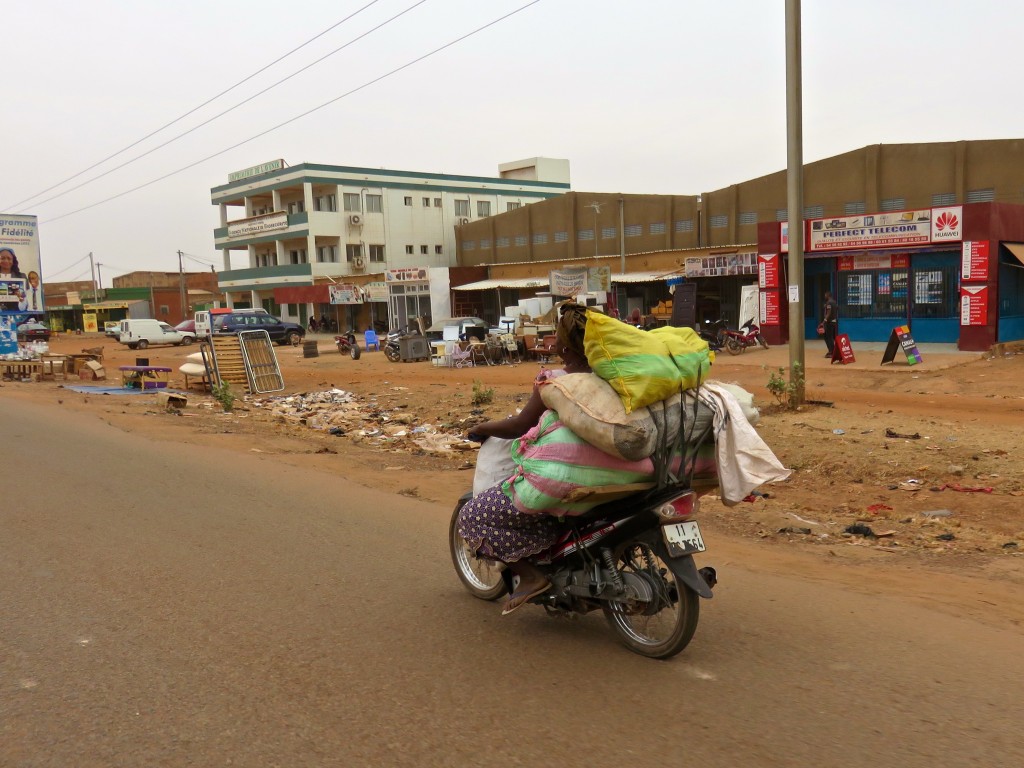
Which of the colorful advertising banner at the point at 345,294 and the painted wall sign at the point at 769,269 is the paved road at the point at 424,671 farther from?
the colorful advertising banner at the point at 345,294

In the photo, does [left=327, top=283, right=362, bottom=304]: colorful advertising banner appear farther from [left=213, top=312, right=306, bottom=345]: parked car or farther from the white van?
the white van

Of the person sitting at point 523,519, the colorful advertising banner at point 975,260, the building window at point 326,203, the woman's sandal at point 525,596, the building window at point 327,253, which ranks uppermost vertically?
the building window at point 326,203

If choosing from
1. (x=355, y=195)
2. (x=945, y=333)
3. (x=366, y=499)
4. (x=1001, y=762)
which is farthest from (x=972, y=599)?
(x=355, y=195)

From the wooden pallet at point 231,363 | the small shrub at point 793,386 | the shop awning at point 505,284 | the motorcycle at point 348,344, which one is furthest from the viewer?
the shop awning at point 505,284

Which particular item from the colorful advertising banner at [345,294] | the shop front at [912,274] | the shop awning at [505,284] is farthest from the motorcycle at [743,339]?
the colorful advertising banner at [345,294]

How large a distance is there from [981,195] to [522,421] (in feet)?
110

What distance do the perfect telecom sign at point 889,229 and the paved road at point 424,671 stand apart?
1921 cm

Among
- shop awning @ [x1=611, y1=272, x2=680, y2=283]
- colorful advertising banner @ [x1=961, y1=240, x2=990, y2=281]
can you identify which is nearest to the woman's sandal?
colorful advertising banner @ [x1=961, y1=240, x2=990, y2=281]

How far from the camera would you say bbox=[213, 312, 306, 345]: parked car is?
137 ft

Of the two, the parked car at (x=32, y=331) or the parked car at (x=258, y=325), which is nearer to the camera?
the parked car at (x=32, y=331)

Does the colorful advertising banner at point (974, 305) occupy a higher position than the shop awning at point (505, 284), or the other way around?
the shop awning at point (505, 284)

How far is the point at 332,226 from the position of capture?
57.1m

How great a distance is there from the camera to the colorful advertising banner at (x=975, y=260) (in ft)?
71.4

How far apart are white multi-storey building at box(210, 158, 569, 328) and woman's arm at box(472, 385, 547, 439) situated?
47.1 m
